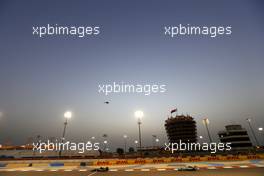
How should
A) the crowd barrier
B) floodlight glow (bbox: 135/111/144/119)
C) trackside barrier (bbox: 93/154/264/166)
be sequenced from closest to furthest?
the crowd barrier → trackside barrier (bbox: 93/154/264/166) → floodlight glow (bbox: 135/111/144/119)

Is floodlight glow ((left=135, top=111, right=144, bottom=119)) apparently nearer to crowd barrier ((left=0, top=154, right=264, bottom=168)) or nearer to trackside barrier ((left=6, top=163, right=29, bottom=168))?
crowd barrier ((left=0, top=154, right=264, bottom=168))

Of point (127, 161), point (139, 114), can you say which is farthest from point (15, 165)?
point (139, 114)

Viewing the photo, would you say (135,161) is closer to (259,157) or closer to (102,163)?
(102,163)

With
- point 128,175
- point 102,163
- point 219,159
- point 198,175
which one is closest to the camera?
point 198,175

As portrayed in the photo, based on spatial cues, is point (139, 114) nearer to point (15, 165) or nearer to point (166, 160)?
point (166, 160)

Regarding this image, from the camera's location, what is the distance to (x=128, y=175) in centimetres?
1661

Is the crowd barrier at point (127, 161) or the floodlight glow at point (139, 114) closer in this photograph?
the crowd barrier at point (127, 161)

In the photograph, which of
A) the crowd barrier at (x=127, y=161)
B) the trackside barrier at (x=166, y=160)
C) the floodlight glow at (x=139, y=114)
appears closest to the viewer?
the crowd barrier at (x=127, y=161)

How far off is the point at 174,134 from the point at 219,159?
11384 cm

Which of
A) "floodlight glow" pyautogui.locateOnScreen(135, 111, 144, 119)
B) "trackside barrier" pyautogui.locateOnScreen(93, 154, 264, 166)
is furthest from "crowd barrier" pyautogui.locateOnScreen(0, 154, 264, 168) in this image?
"floodlight glow" pyautogui.locateOnScreen(135, 111, 144, 119)

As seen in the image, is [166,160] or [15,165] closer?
[15,165]

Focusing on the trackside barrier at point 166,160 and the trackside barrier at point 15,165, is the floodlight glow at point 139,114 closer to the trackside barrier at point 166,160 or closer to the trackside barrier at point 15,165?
the trackside barrier at point 166,160

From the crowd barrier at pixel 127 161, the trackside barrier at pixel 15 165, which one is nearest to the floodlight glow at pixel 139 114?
the crowd barrier at pixel 127 161

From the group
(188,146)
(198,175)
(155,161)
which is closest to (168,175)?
(198,175)
